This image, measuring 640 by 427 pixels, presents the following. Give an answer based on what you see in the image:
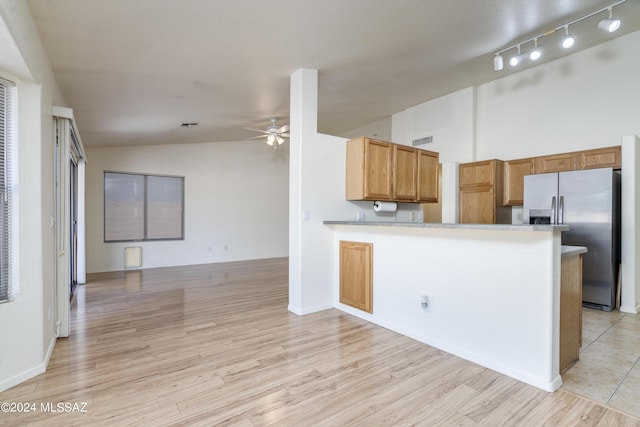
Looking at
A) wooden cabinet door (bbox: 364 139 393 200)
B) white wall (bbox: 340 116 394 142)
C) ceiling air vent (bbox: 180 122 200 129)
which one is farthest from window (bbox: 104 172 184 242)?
wooden cabinet door (bbox: 364 139 393 200)

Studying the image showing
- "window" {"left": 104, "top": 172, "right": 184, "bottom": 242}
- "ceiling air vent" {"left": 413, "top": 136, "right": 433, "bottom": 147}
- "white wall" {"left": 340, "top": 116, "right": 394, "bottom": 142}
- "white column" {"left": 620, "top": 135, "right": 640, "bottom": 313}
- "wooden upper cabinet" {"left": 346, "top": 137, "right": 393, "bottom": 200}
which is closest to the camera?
"white column" {"left": 620, "top": 135, "right": 640, "bottom": 313}

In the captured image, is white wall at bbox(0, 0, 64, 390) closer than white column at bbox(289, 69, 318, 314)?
Yes

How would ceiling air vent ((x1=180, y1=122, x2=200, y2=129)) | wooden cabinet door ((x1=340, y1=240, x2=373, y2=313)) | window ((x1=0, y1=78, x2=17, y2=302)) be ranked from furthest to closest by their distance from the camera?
ceiling air vent ((x1=180, y1=122, x2=200, y2=129)) → wooden cabinet door ((x1=340, y1=240, x2=373, y2=313)) → window ((x1=0, y1=78, x2=17, y2=302))

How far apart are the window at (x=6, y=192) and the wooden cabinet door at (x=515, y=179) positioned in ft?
19.1

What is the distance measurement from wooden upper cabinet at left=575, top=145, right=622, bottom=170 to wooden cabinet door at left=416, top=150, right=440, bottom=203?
5.96 feet

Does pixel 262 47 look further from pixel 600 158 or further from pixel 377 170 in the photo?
pixel 600 158

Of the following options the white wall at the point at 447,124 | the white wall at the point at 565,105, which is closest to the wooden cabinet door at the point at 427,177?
the white wall at the point at 447,124

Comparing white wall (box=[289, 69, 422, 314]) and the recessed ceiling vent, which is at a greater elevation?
the recessed ceiling vent

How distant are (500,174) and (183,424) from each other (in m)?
5.15

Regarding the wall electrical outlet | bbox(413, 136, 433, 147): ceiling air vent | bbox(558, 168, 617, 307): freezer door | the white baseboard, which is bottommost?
the white baseboard

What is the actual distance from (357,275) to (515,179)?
3.15 metres

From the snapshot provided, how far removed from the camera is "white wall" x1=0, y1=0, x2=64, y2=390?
2.05 metres

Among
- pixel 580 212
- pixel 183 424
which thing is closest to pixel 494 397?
pixel 183 424

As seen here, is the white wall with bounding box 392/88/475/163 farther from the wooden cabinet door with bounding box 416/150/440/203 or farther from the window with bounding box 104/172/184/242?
the window with bounding box 104/172/184/242
